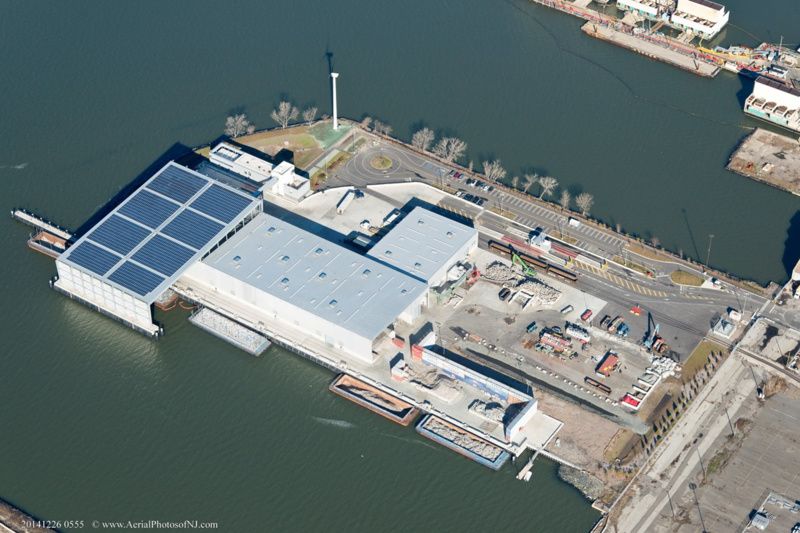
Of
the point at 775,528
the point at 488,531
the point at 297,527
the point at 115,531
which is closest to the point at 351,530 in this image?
the point at 297,527

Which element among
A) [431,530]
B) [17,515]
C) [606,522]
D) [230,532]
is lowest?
[17,515]

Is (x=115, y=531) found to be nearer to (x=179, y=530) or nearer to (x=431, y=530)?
(x=179, y=530)

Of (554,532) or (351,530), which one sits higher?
(554,532)

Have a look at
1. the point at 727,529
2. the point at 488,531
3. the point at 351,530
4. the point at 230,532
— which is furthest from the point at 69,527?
the point at 727,529

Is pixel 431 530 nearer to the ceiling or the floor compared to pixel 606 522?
nearer to the floor

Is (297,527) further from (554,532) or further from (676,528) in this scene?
(676,528)

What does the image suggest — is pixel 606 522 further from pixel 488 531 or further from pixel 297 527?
pixel 297 527

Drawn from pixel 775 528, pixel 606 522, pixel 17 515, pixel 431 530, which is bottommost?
pixel 17 515

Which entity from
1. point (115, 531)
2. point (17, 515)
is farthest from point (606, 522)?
point (17, 515)
